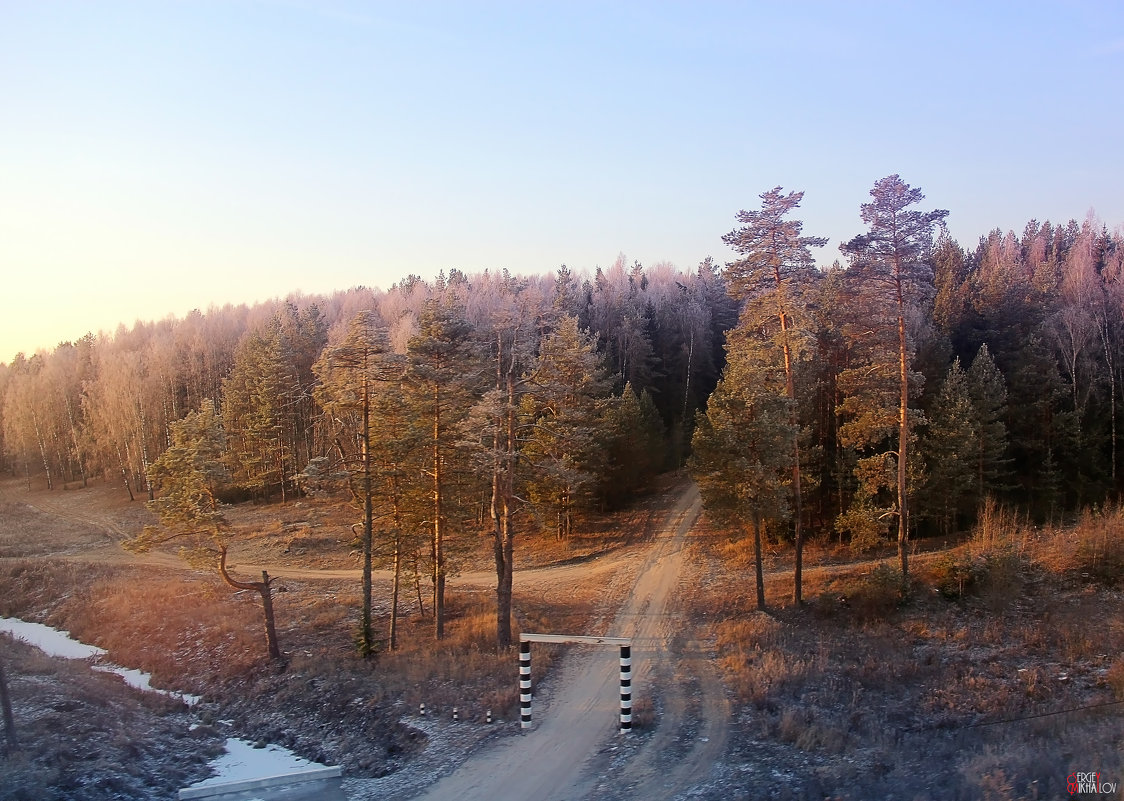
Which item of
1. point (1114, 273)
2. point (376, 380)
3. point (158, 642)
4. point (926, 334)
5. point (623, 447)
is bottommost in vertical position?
point (158, 642)

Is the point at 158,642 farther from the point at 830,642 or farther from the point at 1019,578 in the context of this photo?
the point at 1019,578

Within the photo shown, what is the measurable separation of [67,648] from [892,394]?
34.2 meters

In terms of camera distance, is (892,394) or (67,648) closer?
(892,394)

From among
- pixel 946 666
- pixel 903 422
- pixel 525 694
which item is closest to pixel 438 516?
pixel 525 694

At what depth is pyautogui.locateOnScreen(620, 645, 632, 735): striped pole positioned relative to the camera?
14.8 meters

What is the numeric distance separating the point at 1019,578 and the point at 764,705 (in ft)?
53.7

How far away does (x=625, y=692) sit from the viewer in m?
15.1

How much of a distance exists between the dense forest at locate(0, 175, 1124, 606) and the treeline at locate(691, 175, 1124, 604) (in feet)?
0.33

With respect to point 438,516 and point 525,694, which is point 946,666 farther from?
point 438,516

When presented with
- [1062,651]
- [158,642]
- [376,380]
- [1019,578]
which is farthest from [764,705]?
[158,642]

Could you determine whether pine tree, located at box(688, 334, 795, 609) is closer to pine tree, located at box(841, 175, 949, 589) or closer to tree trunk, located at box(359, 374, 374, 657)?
pine tree, located at box(841, 175, 949, 589)

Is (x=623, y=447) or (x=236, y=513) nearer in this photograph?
(x=623, y=447)

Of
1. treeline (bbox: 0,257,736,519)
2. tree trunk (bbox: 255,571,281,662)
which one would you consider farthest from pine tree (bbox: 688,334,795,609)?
tree trunk (bbox: 255,571,281,662)

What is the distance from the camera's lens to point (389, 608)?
104ft
